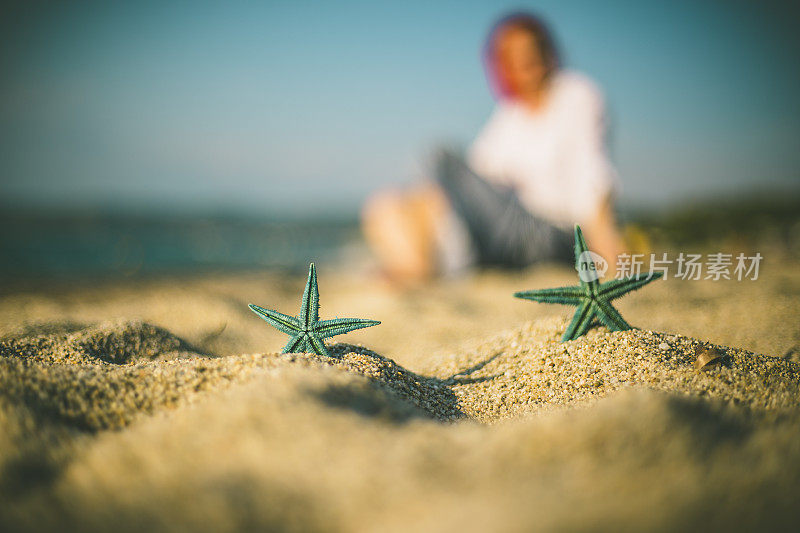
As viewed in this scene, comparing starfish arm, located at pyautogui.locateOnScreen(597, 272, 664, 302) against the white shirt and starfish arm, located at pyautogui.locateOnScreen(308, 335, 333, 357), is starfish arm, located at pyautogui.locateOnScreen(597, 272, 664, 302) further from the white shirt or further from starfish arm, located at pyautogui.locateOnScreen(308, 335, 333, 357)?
the white shirt

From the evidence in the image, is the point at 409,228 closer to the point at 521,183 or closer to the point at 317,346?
the point at 521,183

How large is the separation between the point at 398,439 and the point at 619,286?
147 cm

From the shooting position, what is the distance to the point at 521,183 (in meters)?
5.43

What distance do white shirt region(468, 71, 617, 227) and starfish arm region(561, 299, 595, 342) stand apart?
2.76 m

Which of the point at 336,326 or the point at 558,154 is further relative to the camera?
the point at 558,154

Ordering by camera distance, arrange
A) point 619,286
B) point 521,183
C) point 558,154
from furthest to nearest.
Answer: point 521,183 < point 558,154 < point 619,286

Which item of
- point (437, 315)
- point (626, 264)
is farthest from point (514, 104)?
point (437, 315)

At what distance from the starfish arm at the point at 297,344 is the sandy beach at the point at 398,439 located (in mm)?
154

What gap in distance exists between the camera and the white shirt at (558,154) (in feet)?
15.5

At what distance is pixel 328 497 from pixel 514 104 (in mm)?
5368

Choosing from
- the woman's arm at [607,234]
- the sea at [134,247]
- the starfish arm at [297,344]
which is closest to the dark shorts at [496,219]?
the woman's arm at [607,234]

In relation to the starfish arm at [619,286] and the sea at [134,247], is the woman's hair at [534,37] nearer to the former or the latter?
the starfish arm at [619,286]

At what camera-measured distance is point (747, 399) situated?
1741 millimetres

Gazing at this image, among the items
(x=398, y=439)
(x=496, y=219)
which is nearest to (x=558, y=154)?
(x=496, y=219)
